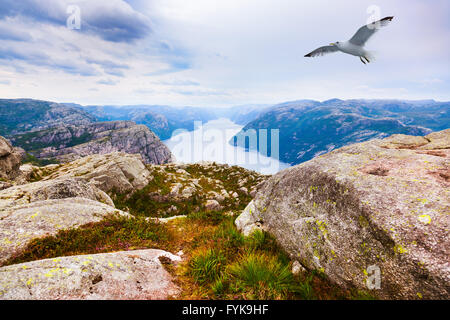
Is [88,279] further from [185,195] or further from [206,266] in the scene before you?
[185,195]

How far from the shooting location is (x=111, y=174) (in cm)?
2411

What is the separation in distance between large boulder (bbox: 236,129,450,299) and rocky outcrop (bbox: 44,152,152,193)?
72.0ft

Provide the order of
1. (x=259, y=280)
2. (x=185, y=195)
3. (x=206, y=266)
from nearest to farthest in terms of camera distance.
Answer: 1. (x=259, y=280)
2. (x=206, y=266)
3. (x=185, y=195)

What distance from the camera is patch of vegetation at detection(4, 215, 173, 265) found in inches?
241

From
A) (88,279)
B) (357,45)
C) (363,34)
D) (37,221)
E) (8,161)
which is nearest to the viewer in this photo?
(88,279)

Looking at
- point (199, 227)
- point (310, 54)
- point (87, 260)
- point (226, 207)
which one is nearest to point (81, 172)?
point (226, 207)

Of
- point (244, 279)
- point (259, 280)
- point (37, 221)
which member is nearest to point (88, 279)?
point (244, 279)

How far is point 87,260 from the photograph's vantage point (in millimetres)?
5121

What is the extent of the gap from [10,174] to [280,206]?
30121mm

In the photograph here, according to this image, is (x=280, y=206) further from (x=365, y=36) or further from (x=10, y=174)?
(x=10, y=174)

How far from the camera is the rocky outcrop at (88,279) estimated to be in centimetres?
399

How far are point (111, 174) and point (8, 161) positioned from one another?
35.9 ft

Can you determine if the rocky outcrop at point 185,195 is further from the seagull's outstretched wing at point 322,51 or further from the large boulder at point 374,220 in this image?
the seagull's outstretched wing at point 322,51

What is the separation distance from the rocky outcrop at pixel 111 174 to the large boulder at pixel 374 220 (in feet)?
72.0
